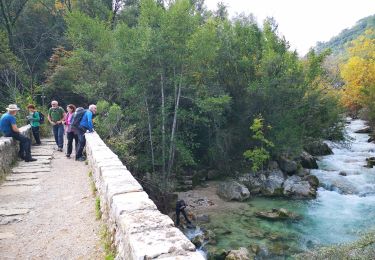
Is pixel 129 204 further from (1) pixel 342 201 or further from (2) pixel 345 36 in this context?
(2) pixel 345 36

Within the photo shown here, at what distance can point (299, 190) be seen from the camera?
53.4ft

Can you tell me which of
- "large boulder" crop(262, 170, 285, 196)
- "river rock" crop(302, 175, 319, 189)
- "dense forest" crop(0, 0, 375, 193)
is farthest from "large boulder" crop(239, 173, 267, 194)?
"river rock" crop(302, 175, 319, 189)

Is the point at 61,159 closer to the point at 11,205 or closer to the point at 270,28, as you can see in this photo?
the point at 11,205

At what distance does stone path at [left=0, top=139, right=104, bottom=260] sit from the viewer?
4.53 meters

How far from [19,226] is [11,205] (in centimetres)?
96

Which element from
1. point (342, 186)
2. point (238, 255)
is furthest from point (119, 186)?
point (342, 186)

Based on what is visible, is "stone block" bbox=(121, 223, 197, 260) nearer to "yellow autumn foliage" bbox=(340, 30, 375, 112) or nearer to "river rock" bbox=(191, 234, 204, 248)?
"river rock" bbox=(191, 234, 204, 248)

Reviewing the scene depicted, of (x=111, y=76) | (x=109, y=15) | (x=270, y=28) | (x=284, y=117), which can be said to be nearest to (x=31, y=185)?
(x=111, y=76)

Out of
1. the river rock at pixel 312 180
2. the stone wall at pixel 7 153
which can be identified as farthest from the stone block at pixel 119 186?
the river rock at pixel 312 180

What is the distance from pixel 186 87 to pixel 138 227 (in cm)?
1400

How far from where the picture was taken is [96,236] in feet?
16.0

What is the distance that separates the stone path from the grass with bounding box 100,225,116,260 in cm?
8

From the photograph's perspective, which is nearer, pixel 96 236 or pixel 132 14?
pixel 96 236

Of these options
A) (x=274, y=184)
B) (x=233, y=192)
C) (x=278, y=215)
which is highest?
(x=274, y=184)
